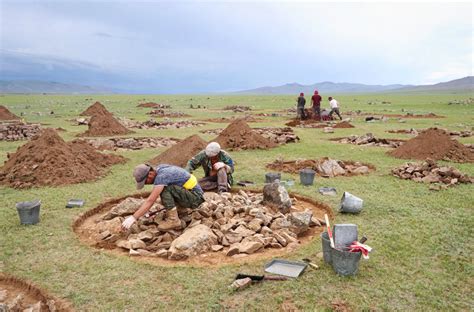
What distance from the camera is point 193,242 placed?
546 cm

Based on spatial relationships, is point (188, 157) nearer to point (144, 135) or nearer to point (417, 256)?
point (417, 256)

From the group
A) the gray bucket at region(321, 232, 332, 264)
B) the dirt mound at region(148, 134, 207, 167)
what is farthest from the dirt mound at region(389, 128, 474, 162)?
the gray bucket at region(321, 232, 332, 264)

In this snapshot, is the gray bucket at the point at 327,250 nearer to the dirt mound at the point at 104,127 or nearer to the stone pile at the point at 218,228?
the stone pile at the point at 218,228

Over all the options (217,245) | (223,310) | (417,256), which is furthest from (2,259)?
(417,256)

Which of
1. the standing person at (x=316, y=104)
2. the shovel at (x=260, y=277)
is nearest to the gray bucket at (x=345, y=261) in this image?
the shovel at (x=260, y=277)

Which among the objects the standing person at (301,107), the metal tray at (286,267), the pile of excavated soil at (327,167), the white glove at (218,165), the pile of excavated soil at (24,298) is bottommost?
the pile of excavated soil at (24,298)

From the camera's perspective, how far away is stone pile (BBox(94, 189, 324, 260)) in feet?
18.1

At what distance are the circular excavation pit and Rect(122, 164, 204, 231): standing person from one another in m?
0.14

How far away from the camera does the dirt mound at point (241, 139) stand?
47.0ft

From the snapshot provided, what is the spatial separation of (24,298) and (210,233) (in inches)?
101

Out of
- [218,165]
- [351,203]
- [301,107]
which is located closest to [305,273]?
[351,203]

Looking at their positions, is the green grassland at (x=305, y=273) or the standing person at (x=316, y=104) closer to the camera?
the green grassland at (x=305, y=273)

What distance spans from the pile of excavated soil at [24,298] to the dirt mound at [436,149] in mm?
11062

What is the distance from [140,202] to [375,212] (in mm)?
4441
